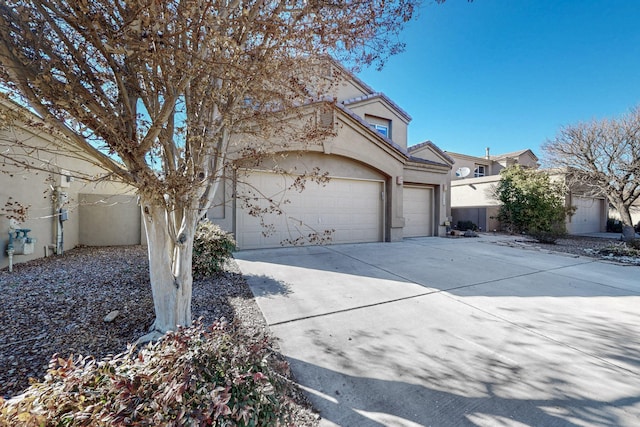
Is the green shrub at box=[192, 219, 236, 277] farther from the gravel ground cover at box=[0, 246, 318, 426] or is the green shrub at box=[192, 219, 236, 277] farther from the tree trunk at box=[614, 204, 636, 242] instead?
the tree trunk at box=[614, 204, 636, 242]

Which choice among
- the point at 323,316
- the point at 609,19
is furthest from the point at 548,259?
the point at 323,316

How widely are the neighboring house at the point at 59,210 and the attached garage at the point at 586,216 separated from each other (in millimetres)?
23718

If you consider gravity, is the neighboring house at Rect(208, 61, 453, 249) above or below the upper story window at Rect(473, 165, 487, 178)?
below

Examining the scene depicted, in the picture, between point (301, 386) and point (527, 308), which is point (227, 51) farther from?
point (527, 308)

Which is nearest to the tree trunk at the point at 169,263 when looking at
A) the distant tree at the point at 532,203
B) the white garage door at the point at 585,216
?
the distant tree at the point at 532,203

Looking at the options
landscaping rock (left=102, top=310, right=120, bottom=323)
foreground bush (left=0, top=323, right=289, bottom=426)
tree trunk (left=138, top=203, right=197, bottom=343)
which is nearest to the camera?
foreground bush (left=0, top=323, right=289, bottom=426)

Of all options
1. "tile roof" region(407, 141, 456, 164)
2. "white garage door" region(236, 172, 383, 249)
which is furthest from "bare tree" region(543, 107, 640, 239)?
"white garage door" region(236, 172, 383, 249)

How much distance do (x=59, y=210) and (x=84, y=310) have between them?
4.46 m

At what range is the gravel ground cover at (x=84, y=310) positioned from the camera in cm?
246

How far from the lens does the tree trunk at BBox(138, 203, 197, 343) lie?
2777mm

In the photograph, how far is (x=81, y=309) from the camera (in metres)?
3.47

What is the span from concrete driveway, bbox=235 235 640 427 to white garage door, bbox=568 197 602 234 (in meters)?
15.0

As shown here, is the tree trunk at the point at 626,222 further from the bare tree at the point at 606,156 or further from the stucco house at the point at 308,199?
the stucco house at the point at 308,199

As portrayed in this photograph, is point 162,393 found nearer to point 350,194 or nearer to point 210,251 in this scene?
point 210,251
